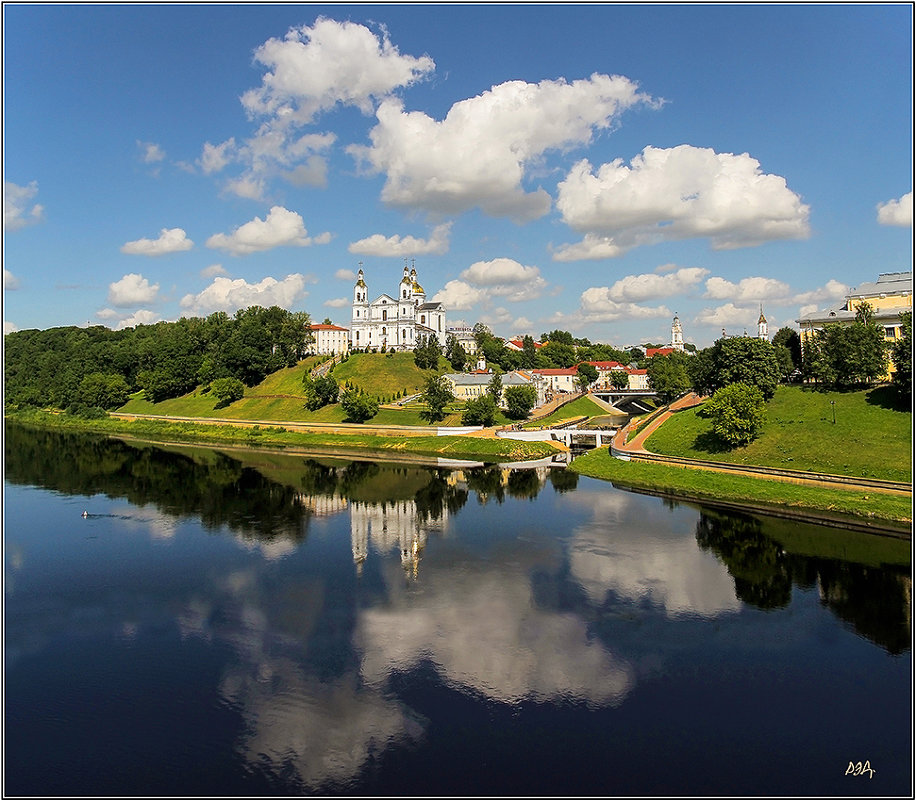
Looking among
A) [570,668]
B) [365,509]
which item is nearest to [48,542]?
Answer: [365,509]

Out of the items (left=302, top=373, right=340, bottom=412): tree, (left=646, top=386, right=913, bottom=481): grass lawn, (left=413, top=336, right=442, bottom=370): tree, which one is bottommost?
(left=646, top=386, right=913, bottom=481): grass lawn

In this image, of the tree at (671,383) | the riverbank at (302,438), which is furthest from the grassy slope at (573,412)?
the riverbank at (302,438)

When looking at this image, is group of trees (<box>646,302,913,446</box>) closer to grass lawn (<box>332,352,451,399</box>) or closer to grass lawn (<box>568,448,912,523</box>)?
grass lawn (<box>568,448,912,523</box>)

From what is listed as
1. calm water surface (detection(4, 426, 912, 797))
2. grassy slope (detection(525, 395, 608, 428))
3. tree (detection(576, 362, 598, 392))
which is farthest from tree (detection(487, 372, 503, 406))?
calm water surface (detection(4, 426, 912, 797))

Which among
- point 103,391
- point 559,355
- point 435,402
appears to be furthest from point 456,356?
point 103,391

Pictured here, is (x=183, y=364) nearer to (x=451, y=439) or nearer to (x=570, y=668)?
(x=451, y=439)

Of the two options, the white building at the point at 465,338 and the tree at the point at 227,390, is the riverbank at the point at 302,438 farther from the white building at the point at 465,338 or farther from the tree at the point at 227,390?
the white building at the point at 465,338

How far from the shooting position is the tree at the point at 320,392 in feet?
283

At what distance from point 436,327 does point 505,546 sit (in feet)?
293

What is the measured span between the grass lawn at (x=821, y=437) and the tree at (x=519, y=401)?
20637mm

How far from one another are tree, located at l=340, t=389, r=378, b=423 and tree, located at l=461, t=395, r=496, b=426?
12847 millimetres

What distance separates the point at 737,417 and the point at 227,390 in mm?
70242

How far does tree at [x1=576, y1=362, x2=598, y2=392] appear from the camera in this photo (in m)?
107

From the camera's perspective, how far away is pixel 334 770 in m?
17.0
